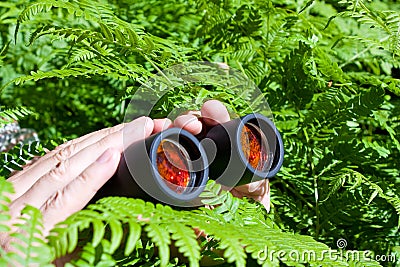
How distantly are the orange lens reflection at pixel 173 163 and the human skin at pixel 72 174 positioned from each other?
0.16 ft

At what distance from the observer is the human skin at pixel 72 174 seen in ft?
3.30

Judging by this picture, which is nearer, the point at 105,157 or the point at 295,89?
the point at 105,157

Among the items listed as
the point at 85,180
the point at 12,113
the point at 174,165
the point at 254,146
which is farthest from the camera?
the point at 12,113

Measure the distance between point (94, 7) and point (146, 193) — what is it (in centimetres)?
81

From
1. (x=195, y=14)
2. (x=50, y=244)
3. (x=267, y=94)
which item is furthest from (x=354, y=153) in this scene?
(x=50, y=244)

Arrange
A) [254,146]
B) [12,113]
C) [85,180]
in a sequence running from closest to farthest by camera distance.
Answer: [85,180]
[254,146]
[12,113]

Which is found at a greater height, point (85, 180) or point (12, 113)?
point (85, 180)

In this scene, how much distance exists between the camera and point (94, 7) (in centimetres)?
174

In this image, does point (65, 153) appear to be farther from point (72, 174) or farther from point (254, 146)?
point (254, 146)

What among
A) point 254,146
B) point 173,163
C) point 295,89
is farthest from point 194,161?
point 295,89

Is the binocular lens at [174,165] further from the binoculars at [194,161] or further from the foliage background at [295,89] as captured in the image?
the foliage background at [295,89]

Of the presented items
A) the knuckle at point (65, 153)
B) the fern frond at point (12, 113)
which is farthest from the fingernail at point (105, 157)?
the fern frond at point (12, 113)

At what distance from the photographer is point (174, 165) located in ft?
3.68

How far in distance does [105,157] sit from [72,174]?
81 millimetres
